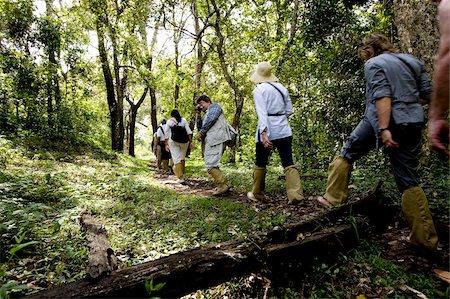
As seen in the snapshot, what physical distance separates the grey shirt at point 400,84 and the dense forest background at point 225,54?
1964mm

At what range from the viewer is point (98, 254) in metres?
2.64

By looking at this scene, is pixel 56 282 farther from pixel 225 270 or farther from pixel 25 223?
pixel 225 270

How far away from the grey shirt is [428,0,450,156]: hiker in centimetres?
120

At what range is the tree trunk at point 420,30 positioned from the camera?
4.66m

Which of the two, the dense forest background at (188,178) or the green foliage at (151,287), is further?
the dense forest background at (188,178)

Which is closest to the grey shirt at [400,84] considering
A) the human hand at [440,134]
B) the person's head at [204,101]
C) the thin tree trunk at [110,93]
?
the human hand at [440,134]

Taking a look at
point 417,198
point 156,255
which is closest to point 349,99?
point 417,198

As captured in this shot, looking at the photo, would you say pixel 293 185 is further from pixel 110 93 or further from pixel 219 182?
pixel 110 93

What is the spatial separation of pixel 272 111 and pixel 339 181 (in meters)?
1.59

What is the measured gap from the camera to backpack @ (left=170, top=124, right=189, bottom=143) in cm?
864

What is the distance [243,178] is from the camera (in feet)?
27.3

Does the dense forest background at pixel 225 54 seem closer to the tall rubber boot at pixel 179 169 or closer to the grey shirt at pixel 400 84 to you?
the grey shirt at pixel 400 84

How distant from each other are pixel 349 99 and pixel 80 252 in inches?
255

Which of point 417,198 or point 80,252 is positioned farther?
point 80,252
